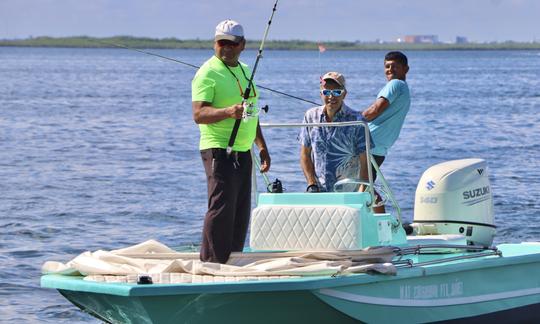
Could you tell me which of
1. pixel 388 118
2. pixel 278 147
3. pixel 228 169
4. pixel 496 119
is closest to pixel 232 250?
pixel 228 169

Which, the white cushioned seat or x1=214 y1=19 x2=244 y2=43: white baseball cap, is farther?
the white cushioned seat

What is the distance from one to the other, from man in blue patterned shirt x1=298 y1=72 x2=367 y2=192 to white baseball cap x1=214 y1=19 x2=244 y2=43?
1086 mm

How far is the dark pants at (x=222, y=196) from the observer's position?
8.09m

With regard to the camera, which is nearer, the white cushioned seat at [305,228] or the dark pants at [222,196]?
the dark pants at [222,196]

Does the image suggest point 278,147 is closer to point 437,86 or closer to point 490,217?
point 490,217

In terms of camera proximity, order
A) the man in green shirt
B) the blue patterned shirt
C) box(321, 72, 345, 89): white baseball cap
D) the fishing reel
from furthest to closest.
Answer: the blue patterned shirt, box(321, 72, 345, 89): white baseball cap, the man in green shirt, the fishing reel

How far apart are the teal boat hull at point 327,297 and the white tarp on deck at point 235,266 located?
91 mm

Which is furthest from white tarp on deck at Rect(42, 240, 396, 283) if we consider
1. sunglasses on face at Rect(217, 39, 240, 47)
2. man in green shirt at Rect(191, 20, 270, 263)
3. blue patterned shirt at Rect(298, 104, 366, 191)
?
sunglasses on face at Rect(217, 39, 240, 47)

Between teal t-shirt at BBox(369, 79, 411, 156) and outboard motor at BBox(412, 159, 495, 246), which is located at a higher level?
teal t-shirt at BBox(369, 79, 411, 156)

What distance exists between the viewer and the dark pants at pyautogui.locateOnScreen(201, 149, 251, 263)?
809 centimetres

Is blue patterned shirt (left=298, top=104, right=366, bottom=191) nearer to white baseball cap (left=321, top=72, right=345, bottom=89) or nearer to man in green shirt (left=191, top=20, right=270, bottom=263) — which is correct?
white baseball cap (left=321, top=72, right=345, bottom=89)

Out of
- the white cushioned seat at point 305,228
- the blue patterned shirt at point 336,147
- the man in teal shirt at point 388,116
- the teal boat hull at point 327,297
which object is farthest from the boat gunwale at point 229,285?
the man in teal shirt at point 388,116

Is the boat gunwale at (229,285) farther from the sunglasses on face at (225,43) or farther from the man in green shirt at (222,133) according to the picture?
the sunglasses on face at (225,43)

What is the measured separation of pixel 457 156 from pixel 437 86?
1380 inches
